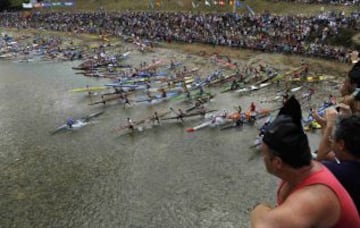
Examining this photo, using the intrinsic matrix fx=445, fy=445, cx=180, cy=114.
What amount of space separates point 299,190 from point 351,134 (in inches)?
62.3

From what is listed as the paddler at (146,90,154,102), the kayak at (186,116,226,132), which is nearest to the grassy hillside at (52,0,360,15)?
the paddler at (146,90,154,102)

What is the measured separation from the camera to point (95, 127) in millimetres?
34625

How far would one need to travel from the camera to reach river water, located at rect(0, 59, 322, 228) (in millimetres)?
21703

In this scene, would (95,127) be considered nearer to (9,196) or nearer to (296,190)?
(9,196)

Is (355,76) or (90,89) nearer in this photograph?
(355,76)

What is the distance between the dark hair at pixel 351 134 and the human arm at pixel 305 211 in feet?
4.79

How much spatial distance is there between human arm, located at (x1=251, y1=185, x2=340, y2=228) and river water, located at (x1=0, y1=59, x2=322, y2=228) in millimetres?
17242

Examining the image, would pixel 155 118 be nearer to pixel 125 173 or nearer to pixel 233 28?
pixel 125 173

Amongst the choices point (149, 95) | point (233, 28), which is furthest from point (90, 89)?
point (233, 28)

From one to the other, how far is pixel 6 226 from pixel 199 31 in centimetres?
4528

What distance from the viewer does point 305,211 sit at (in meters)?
3.59


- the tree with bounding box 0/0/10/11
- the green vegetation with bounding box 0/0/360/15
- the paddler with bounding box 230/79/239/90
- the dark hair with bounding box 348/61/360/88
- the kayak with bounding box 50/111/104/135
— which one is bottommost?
the kayak with bounding box 50/111/104/135

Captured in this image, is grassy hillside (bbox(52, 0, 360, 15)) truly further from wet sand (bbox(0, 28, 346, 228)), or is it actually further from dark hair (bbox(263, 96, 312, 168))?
dark hair (bbox(263, 96, 312, 168))

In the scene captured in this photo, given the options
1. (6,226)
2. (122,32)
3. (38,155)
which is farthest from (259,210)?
(122,32)
